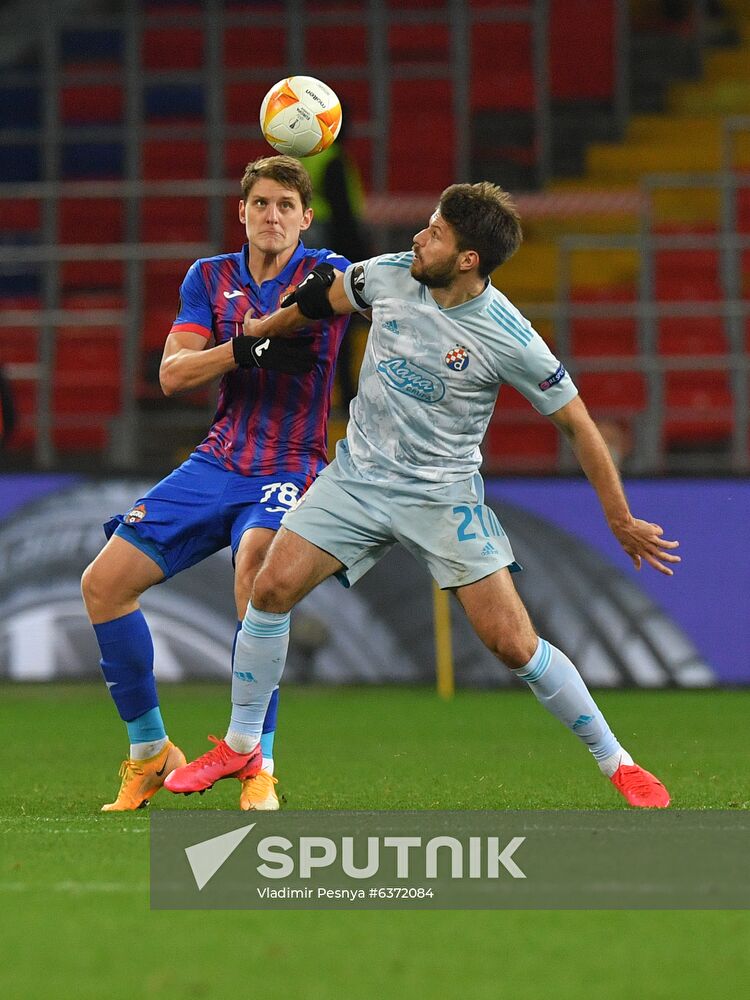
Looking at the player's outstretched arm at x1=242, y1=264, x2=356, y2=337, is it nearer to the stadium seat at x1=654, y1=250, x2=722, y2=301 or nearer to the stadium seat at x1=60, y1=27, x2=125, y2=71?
the stadium seat at x1=654, y1=250, x2=722, y2=301

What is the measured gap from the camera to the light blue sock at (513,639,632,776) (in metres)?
5.98

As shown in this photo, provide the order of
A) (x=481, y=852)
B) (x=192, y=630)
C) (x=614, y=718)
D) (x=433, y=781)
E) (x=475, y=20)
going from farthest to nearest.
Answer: (x=475, y=20)
(x=192, y=630)
(x=614, y=718)
(x=433, y=781)
(x=481, y=852)

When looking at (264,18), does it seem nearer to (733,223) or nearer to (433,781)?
(733,223)

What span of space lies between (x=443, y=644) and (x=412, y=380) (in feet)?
17.9

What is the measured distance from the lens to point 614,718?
32.0 ft

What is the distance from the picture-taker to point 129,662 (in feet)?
21.0

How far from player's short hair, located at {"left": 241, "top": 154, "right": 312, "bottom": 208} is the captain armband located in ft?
1.62

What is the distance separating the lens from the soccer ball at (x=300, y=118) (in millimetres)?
6801

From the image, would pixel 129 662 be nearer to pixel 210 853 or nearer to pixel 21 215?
pixel 210 853

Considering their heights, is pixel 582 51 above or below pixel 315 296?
above

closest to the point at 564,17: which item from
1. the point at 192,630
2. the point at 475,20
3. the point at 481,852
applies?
the point at 475,20

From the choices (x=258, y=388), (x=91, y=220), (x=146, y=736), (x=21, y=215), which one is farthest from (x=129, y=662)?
(x=21, y=215)

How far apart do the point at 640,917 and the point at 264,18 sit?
48.2ft

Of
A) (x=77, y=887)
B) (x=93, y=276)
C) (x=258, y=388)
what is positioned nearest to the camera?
(x=77, y=887)
